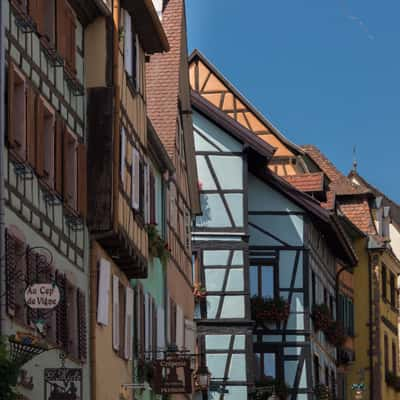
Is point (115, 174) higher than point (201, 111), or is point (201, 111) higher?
point (201, 111)

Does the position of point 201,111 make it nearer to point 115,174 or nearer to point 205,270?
point 205,270

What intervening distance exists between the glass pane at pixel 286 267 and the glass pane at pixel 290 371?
2121 mm

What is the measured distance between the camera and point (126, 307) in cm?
2703

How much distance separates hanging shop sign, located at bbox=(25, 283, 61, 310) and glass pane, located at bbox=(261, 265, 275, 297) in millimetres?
27732

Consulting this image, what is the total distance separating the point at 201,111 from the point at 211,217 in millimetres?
2811

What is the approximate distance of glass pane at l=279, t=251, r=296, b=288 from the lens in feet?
150

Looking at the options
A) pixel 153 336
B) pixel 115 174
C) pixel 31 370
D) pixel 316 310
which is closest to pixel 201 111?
pixel 316 310

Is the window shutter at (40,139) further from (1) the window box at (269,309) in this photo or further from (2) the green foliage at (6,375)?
(1) the window box at (269,309)

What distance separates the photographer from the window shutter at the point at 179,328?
34447 mm

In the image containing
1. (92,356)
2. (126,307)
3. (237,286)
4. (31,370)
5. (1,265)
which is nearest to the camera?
(1,265)

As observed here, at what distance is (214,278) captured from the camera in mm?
43781

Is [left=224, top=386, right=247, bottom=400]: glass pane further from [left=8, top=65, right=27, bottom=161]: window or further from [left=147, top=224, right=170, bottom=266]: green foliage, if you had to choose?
[left=8, top=65, right=27, bottom=161]: window

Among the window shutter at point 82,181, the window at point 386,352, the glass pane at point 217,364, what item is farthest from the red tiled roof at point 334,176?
the window shutter at point 82,181

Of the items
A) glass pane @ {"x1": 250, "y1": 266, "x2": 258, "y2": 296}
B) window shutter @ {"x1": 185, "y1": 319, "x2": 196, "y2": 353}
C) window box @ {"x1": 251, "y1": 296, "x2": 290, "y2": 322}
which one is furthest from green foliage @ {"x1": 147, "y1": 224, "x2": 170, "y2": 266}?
glass pane @ {"x1": 250, "y1": 266, "x2": 258, "y2": 296}
